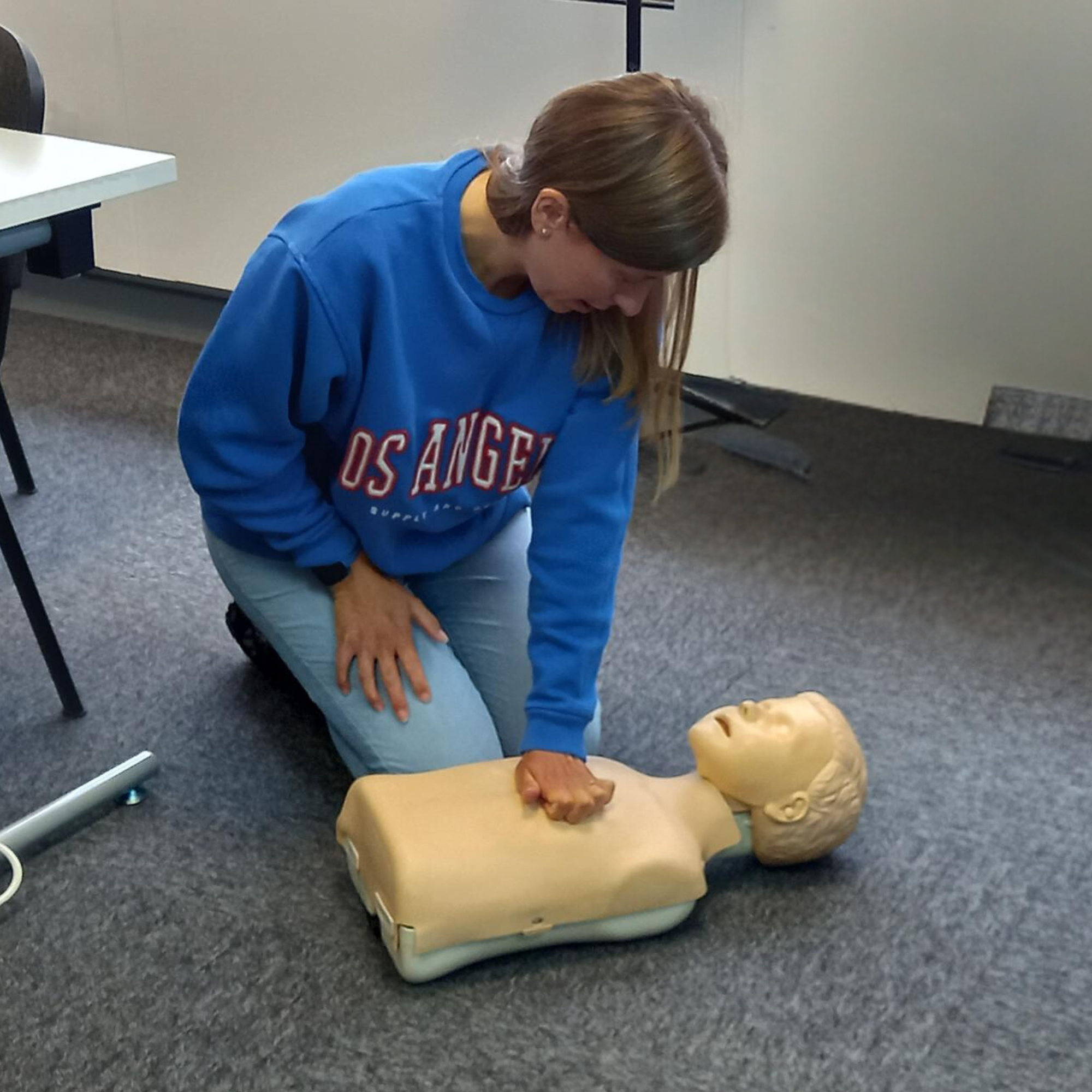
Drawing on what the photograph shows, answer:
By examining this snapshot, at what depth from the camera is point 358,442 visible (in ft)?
3.93

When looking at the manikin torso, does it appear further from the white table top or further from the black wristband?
the white table top

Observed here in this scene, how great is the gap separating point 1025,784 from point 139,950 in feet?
2.87

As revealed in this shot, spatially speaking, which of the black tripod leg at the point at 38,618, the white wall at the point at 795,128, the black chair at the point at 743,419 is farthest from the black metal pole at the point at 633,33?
the black tripod leg at the point at 38,618

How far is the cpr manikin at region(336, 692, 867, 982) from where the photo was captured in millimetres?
1074

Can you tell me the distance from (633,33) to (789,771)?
120 cm

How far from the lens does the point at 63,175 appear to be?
1.08 m

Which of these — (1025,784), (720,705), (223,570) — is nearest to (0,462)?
(223,570)

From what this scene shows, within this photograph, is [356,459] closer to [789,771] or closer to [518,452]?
[518,452]

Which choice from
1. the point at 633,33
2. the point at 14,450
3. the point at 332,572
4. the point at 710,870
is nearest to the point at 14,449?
the point at 14,450

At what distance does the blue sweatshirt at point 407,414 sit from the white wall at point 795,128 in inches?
41.2

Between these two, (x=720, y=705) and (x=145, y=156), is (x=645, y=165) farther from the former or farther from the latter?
(x=720, y=705)

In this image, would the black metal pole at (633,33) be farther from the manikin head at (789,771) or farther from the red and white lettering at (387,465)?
the manikin head at (789,771)

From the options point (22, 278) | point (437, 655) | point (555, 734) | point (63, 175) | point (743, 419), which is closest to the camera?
point (63, 175)

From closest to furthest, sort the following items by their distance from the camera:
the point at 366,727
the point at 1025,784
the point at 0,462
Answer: the point at 366,727 → the point at 1025,784 → the point at 0,462
